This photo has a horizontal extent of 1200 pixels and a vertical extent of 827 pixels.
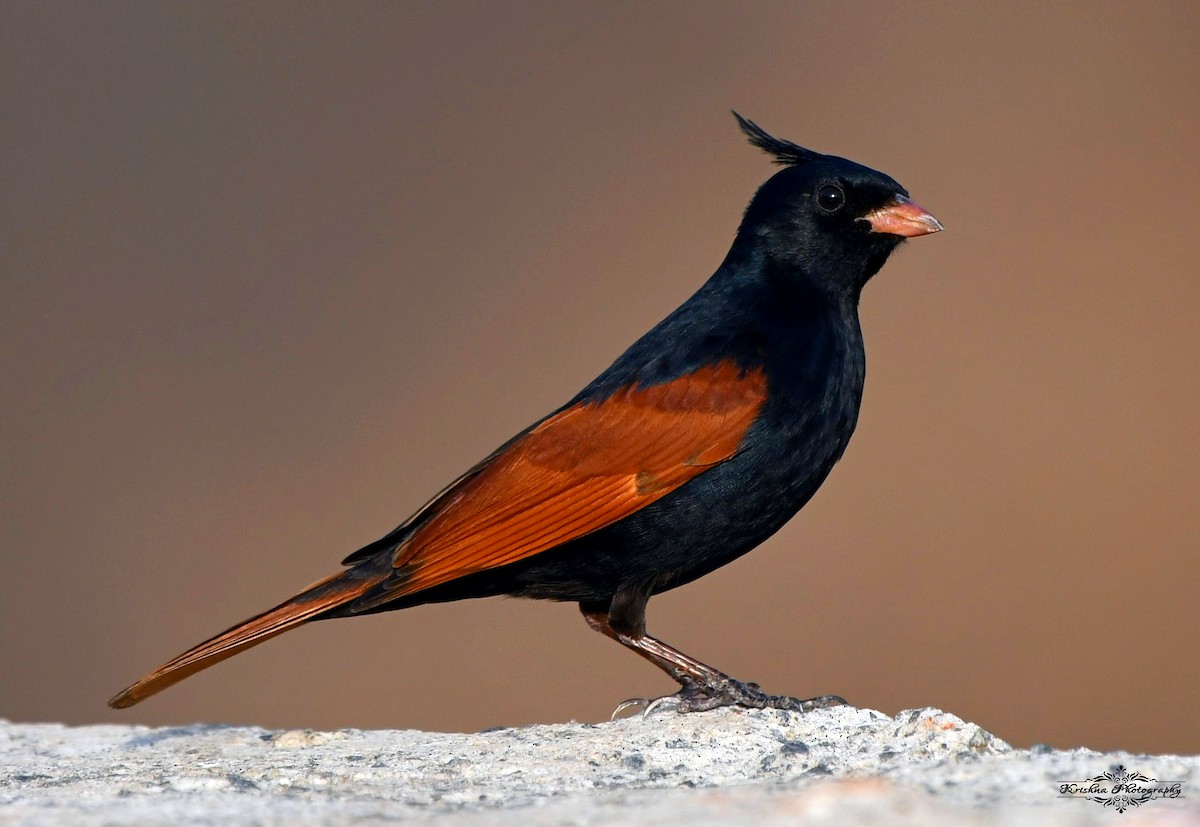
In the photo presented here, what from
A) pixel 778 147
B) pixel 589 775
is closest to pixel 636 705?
pixel 589 775

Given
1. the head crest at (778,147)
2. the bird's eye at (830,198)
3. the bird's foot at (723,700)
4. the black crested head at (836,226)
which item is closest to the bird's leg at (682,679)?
the bird's foot at (723,700)

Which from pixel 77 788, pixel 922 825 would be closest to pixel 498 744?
pixel 77 788

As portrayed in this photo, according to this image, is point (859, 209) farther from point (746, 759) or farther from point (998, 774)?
point (998, 774)

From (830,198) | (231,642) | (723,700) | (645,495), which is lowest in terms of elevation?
(723,700)

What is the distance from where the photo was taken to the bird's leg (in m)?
4.24

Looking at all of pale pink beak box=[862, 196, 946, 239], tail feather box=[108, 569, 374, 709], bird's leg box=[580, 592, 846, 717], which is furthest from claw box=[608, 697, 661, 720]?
pale pink beak box=[862, 196, 946, 239]

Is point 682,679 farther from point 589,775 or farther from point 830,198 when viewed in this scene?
point 830,198

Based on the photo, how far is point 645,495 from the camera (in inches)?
168

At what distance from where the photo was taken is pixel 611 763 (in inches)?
137

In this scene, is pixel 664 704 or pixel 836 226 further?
pixel 836 226

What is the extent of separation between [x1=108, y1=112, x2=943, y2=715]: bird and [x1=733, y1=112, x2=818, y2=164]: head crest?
70 cm

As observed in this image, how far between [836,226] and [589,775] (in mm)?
2317

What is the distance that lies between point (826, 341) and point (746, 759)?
5.00 ft

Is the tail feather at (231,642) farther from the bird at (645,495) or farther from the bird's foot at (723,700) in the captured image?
the bird's foot at (723,700)
